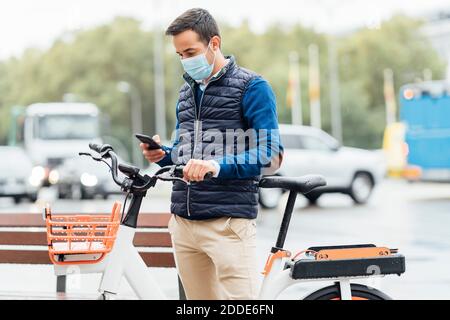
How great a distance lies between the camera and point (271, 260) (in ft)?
12.7

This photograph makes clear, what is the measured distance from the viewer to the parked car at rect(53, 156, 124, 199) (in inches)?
1047

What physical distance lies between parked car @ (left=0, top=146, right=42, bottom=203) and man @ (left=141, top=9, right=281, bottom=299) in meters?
22.2

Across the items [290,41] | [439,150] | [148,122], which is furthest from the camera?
[148,122]

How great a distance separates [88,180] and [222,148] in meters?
23.1

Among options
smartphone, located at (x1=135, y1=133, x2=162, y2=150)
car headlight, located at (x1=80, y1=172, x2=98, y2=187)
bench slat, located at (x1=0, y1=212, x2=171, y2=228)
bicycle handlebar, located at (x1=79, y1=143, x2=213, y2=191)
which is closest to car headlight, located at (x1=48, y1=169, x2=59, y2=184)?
car headlight, located at (x1=80, y1=172, x2=98, y2=187)

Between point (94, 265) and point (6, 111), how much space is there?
85.0m

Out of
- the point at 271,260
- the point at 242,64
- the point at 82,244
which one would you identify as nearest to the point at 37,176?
the point at 82,244

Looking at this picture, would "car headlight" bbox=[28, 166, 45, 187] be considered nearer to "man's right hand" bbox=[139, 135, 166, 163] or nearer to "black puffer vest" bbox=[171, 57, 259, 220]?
"man's right hand" bbox=[139, 135, 166, 163]

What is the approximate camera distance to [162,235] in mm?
5617

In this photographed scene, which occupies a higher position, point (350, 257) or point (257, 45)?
point (257, 45)

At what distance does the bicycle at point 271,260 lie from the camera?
3756 mm
